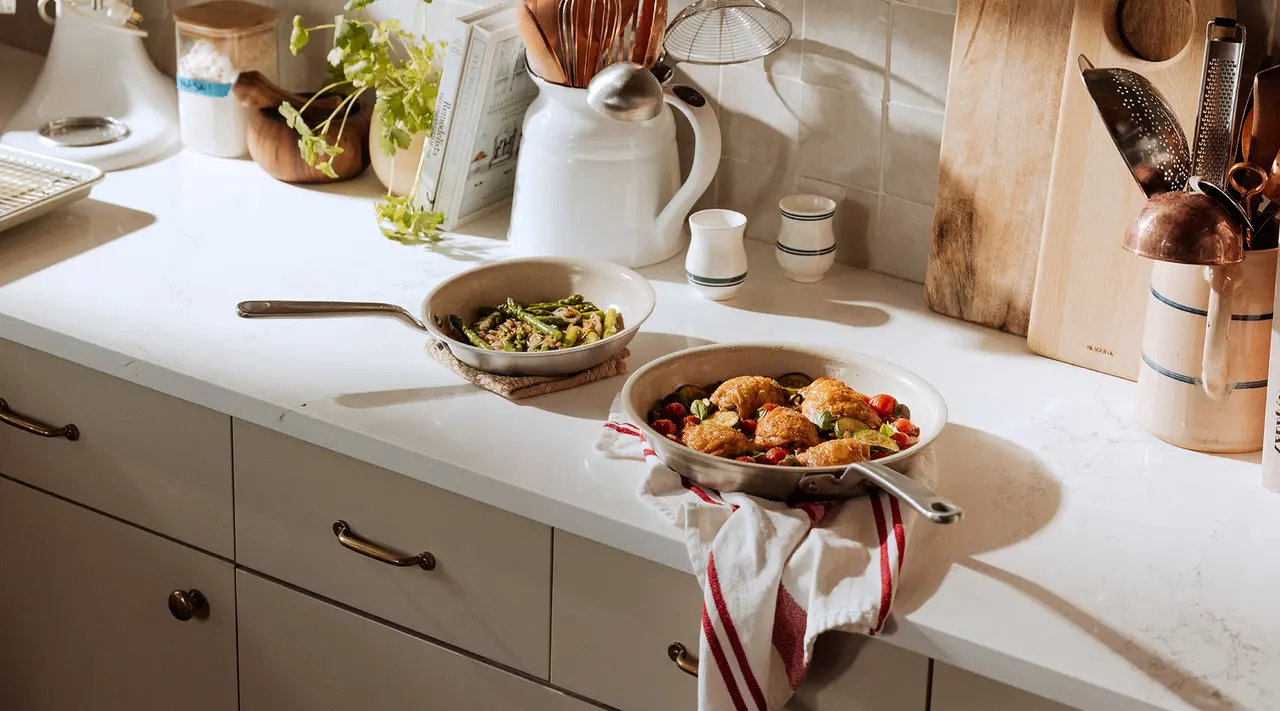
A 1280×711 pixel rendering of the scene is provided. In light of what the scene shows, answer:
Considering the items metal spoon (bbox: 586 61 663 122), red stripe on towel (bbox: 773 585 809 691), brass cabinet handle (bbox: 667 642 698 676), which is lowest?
brass cabinet handle (bbox: 667 642 698 676)

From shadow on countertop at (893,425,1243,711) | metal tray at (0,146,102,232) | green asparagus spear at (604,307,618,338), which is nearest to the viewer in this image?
shadow on countertop at (893,425,1243,711)

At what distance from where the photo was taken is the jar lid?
1851mm

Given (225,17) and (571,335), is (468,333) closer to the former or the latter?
(571,335)

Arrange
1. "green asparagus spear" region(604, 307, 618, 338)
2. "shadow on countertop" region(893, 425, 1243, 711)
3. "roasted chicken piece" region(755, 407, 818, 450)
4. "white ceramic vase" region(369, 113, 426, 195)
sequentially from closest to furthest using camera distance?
"shadow on countertop" region(893, 425, 1243, 711)
"roasted chicken piece" region(755, 407, 818, 450)
"green asparagus spear" region(604, 307, 618, 338)
"white ceramic vase" region(369, 113, 426, 195)

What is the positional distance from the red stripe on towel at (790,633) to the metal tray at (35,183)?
105 centimetres

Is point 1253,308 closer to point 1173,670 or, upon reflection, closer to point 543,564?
point 1173,670

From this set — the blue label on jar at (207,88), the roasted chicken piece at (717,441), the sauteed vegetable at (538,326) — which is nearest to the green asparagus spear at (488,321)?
the sauteed vegetable at (538,326)

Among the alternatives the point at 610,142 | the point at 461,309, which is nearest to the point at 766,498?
the point at 461,309

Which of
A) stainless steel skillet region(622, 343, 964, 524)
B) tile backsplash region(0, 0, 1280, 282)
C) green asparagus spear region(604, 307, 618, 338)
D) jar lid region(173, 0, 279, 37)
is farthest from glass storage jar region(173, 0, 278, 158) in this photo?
stainless steel skillet region(622, 343, 964, 524)

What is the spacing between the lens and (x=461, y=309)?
1448 millimetres

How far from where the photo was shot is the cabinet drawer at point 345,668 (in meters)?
1.30

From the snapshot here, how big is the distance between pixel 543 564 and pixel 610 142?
0.55 metres

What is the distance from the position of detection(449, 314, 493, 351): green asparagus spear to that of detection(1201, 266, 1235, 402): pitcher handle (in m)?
0.66

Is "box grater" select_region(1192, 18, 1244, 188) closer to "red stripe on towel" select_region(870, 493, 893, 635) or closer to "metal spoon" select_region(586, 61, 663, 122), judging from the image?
"red stripe on towel" select_region(870, 493, 893, 635)
